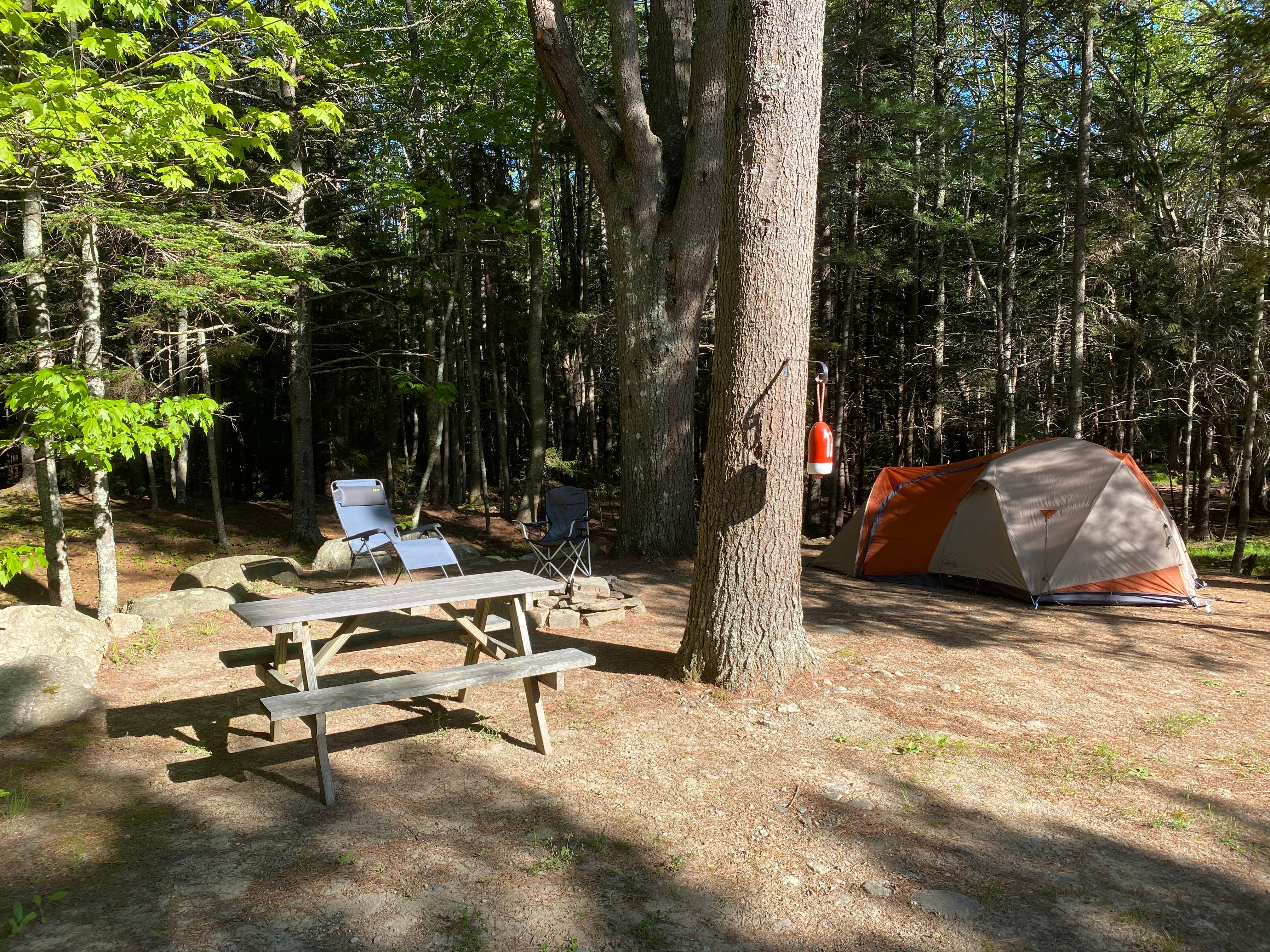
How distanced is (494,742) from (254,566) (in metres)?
5.04

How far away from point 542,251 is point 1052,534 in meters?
10.00

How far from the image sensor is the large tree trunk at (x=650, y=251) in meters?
7.72

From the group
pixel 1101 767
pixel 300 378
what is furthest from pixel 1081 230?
pixel 300 378

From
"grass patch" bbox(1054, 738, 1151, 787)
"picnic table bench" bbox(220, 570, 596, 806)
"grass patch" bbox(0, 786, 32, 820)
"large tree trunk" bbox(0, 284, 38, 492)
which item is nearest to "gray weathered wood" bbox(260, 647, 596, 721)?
"picnic table bench" bbox(220, 570, 596, 806)

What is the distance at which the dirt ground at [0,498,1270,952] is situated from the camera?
7.76 feet

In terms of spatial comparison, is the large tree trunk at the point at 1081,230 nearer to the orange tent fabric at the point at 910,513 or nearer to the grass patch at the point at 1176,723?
the orange tent fabric at the point at 910,513

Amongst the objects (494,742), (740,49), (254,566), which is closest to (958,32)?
(740,49)

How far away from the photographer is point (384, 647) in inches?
161

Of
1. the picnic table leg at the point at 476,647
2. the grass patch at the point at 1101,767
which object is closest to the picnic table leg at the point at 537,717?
the picnic table leg at the point at 476,647

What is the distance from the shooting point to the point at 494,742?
3695 millimetres

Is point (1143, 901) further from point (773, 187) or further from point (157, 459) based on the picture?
point (157, 459)

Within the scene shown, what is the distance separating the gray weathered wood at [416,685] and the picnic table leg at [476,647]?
26.6 inches

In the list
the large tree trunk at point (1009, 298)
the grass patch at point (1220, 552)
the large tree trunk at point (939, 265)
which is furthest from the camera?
the large tree trunk at point (939, 265)

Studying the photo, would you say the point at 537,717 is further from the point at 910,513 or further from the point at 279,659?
the point at 910,513
